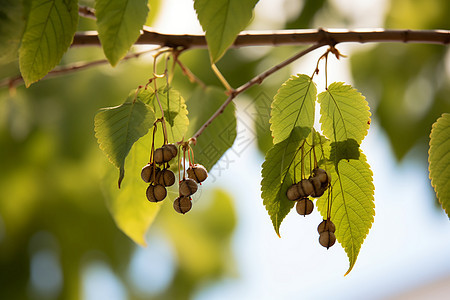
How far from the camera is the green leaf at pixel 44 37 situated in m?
0.30

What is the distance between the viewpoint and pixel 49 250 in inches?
60.4

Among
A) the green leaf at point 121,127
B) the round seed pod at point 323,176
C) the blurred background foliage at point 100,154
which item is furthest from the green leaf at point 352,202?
the blurred background foliage at point 100,154

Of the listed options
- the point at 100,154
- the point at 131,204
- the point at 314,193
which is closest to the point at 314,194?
the point at 314,193

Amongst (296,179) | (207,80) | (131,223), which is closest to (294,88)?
(296,179)

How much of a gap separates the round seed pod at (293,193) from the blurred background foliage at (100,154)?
2.04ft

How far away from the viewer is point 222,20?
0.90ft

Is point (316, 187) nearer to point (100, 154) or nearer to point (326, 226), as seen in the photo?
point (326, 226)

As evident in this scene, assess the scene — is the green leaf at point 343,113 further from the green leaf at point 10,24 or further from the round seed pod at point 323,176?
the green leaf at point 10,24

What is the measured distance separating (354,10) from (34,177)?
95 cm

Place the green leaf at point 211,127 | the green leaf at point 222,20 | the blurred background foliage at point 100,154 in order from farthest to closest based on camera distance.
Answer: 1. the blurred background foliage at point 100,154
2. the green leaf at point 211,127
3. the green leaf at point 222,20

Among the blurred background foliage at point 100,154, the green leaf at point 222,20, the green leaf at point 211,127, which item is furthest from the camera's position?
the blurred background foliage at point 100,154

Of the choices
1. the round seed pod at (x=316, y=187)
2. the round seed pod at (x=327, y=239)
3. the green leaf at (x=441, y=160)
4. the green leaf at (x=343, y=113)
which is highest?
the green leaf at (x=441, y=160)

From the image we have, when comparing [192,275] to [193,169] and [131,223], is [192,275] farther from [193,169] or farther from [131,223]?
[193,169]

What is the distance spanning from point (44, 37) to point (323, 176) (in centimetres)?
18
